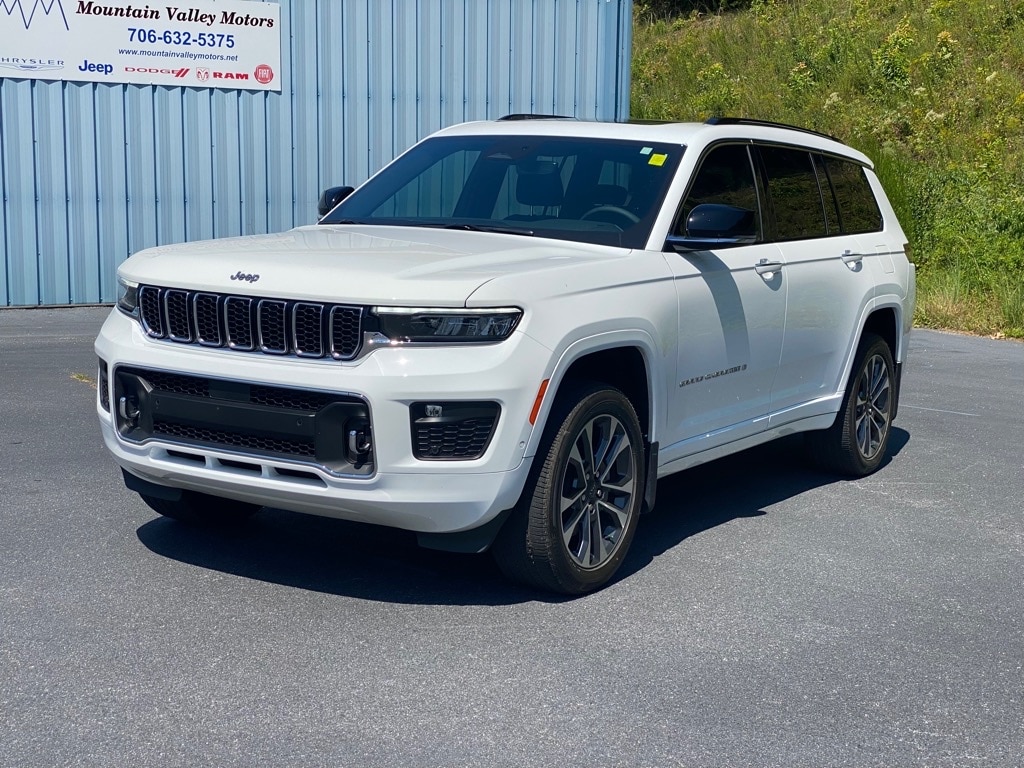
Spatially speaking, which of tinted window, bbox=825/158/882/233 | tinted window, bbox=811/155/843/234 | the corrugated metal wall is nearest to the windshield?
tinted window, bbox=811/155/843/234

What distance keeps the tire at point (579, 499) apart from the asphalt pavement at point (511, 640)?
0.15 meters

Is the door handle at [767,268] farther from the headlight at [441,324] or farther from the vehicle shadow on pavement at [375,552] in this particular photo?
the headlight at [441,324]

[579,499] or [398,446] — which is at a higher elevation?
[398,446]

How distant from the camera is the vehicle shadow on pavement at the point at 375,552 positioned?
5340mm

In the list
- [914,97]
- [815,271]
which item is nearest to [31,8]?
[815,271]

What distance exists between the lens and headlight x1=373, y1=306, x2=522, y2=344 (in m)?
4.68

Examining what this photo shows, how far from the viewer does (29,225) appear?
46.4ft

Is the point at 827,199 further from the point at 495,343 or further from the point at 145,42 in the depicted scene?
the point at 145,42

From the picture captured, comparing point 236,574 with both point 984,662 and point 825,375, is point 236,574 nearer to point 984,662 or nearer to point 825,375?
point 984,662

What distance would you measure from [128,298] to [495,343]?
159cm

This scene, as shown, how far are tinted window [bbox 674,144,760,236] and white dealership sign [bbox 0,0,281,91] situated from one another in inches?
371

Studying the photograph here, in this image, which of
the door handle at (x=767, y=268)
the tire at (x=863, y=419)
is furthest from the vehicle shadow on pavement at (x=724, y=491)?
the door handle at (x=767, y=268)

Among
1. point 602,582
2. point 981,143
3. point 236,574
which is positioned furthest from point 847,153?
point 981,143

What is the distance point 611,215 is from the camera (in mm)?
5973
